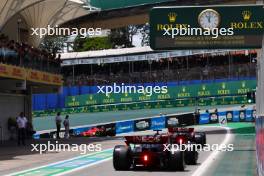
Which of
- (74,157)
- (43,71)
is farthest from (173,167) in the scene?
(43,71)

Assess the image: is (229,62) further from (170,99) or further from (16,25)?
(16,25)

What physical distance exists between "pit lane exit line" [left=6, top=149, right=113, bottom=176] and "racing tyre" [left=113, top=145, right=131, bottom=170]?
1.43 metres

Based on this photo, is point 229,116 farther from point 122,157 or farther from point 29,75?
point 122,157

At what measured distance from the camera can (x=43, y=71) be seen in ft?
102

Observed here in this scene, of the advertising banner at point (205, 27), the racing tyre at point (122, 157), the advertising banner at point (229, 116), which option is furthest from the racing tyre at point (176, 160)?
the advertising banner at point (229, 116)

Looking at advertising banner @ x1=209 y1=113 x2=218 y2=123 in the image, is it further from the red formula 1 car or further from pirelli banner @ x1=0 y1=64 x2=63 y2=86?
the red formula 1 car

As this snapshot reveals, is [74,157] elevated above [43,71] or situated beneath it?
situated beneath

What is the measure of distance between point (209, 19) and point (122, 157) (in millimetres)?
10410

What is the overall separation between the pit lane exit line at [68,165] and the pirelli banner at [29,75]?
5.75 m

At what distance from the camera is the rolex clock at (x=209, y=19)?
2342cm

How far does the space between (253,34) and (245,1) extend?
17.0m
